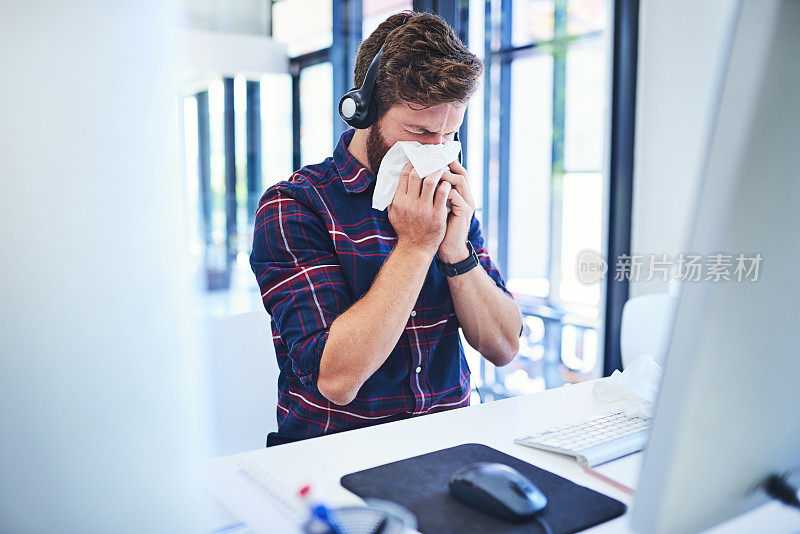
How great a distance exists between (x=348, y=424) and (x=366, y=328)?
228 millimetres

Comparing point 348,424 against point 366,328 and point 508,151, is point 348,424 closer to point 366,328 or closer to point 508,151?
point 366,328

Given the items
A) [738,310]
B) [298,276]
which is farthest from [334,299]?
[738,310]

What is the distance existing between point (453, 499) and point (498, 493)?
64 millimetres

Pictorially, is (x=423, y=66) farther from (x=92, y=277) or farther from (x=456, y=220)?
(x=92, y=277)

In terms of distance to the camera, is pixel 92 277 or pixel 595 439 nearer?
pixel 92 277

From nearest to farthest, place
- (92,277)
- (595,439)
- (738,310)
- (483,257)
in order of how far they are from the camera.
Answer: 1. (92,277)
2. (738,310)
3. (595,439)
4. (483,257)

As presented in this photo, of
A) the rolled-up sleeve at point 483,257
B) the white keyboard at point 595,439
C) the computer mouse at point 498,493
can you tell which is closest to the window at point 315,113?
the rolled-up sleeve at point 483,257

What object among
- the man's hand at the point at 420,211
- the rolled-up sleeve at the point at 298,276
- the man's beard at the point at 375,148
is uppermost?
the man's beard at the point at 375,148

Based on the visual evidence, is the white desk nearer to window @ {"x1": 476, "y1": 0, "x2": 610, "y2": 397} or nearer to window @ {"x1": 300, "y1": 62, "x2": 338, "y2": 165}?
window @ {"x1": 476, "y1": 0, "x2": 610, "y2": 397}

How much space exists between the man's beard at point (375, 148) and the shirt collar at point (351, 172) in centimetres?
2

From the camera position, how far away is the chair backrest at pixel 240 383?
4.30ft

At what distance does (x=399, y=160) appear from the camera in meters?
1.28

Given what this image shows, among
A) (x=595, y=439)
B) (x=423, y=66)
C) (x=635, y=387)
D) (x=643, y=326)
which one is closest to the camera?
(x=595, y=439)

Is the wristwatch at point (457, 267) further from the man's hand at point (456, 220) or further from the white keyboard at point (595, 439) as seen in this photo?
the white keyboard at point (595, 439)
